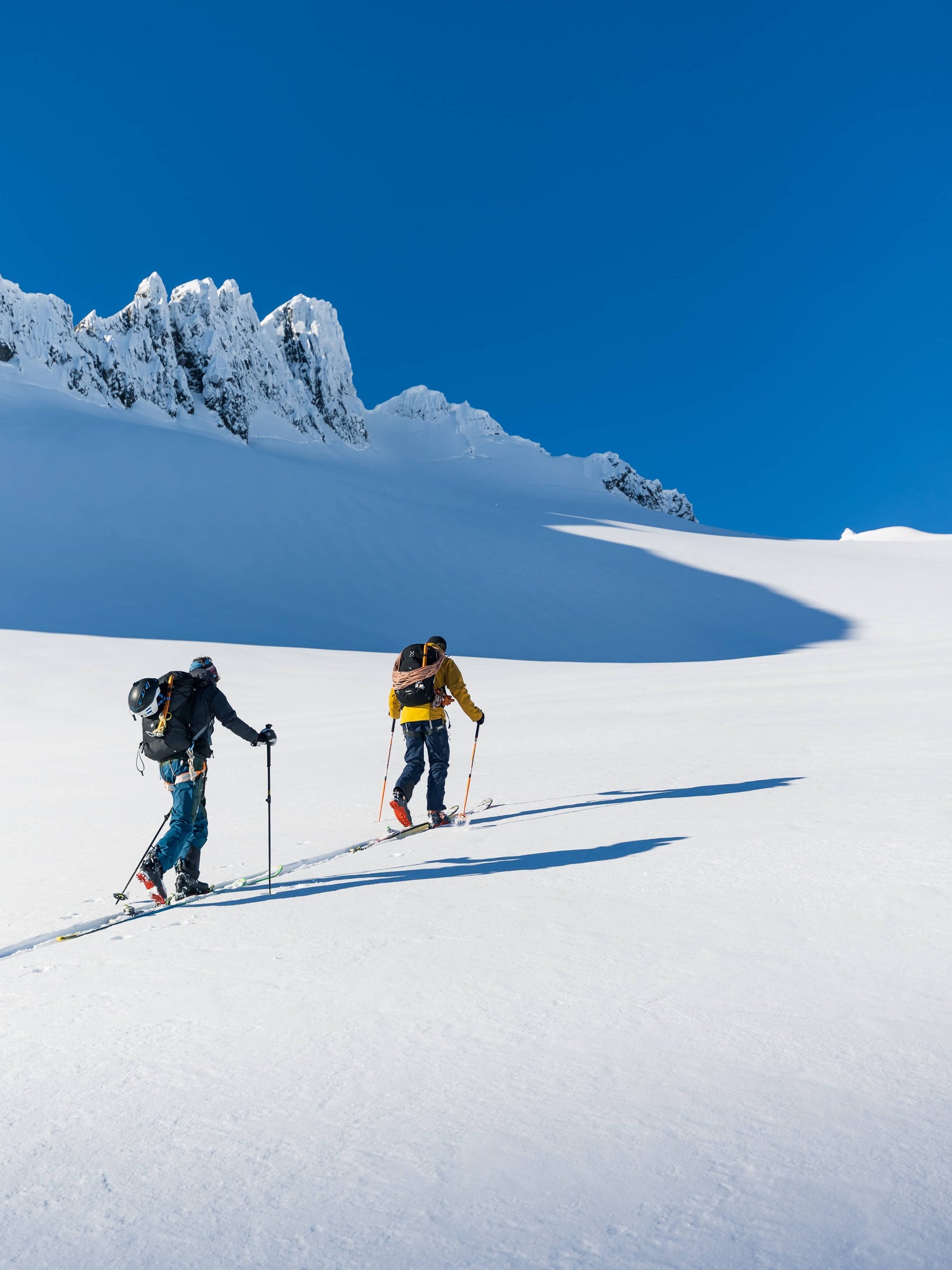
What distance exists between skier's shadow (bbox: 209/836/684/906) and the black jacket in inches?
39.2

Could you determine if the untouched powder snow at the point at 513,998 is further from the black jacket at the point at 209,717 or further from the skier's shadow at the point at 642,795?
the black jacket at the point at 209,717

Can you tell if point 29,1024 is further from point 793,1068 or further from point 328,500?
point 328,500

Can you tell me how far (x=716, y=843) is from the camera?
550cm

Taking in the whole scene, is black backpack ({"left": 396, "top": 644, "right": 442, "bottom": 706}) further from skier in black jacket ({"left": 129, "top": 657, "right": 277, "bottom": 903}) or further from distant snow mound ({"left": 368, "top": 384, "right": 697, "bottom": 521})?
distant snow mound ({"left": 368, "top": 384, "right": 697, "bottom": 521})

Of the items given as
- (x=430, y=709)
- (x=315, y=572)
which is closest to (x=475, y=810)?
(x=430, y=709)

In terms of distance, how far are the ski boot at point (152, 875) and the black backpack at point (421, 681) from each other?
2.45 metres

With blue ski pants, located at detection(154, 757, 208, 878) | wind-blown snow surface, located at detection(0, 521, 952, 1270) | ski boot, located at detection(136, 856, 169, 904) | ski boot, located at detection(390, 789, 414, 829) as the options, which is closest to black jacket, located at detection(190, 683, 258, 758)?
blue ski pants, located at detection(154, 757, 208, 878)

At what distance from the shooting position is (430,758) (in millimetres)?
6949

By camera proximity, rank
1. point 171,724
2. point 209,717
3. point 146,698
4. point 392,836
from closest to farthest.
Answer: point 146,698 < point 171,724 < point 209,717 < point 392,836

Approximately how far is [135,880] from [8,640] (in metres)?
17.8

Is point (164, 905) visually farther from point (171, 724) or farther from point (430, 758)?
point (430, 758)

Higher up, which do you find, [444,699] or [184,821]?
[444,699]

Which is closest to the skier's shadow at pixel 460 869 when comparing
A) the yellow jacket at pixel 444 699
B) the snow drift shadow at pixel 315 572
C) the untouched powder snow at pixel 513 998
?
the untouched powder snow at pixel 513 998

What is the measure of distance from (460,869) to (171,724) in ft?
6.81
